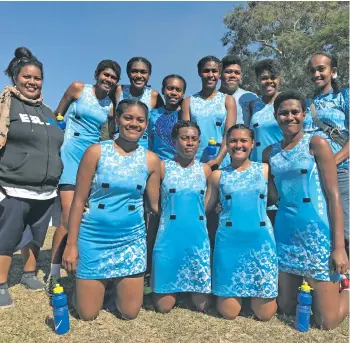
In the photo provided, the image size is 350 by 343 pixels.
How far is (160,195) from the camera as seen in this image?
162 inches

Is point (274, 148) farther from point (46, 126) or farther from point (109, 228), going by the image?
point (46, 126)

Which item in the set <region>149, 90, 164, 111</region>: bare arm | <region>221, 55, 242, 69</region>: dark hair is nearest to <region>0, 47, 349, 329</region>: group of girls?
<region>221, 55, 242, 69</region>: dark hair

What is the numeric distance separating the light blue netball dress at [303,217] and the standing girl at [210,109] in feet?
3.48

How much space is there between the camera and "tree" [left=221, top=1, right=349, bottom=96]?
22.4 meters

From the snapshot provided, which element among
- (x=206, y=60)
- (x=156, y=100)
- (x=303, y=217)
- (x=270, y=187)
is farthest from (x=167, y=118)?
(x=303, y=217)

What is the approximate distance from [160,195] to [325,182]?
178 centimetres

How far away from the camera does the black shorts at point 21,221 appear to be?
13.5 feet

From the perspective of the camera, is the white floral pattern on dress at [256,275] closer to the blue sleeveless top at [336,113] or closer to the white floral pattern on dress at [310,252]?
the white floral pattern on dress at [310,252]

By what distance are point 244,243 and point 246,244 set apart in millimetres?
23

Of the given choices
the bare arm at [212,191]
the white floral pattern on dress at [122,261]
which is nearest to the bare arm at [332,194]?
the bare arm at [212,191]

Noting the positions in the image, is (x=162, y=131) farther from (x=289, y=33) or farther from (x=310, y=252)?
(x=289, y=33)

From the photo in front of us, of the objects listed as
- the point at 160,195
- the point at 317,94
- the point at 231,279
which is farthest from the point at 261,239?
the point at 317,94

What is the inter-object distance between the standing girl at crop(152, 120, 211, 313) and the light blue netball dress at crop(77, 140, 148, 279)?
34 centimetres

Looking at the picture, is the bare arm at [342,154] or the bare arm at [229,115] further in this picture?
the bare arm at [229,115]
